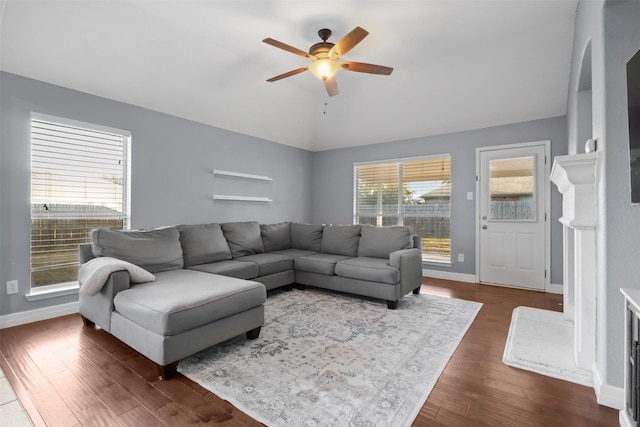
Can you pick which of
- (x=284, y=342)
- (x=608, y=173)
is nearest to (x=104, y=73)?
(x=284, y=342)

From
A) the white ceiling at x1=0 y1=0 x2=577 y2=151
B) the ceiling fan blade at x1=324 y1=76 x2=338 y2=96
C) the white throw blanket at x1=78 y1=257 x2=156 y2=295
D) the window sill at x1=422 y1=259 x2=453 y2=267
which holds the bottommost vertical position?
the window sill at x1=422 y1=259 x2=453 y2=267

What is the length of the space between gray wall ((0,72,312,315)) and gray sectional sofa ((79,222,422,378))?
23.3 inches

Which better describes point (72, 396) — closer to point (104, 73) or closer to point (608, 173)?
point (104, 73)

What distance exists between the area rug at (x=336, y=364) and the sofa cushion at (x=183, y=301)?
35 cm

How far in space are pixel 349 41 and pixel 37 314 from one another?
3.88 m

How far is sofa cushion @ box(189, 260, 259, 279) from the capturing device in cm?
330

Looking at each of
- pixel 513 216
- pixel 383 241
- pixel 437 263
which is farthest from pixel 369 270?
pixel 513 216

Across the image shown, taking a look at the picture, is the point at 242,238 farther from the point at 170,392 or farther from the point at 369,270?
the point at 170,392

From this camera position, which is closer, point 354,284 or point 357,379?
point 357,379

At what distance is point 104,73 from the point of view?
10.3 ft

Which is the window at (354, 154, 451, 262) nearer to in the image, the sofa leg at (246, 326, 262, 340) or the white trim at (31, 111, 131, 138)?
the sofa leg at (246, 326, 262, 340)

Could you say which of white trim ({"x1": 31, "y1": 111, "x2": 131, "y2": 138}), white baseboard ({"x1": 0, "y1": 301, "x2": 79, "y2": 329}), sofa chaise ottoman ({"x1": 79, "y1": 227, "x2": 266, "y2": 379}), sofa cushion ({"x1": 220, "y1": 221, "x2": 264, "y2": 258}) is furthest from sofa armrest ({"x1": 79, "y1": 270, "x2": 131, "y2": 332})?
white trim ({"x1": 31, "y1": 111, "x2": 131, "y2": 138})

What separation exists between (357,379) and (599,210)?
182 cm

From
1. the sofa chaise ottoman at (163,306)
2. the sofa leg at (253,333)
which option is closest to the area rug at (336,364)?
the sofa leg at (253,333)
